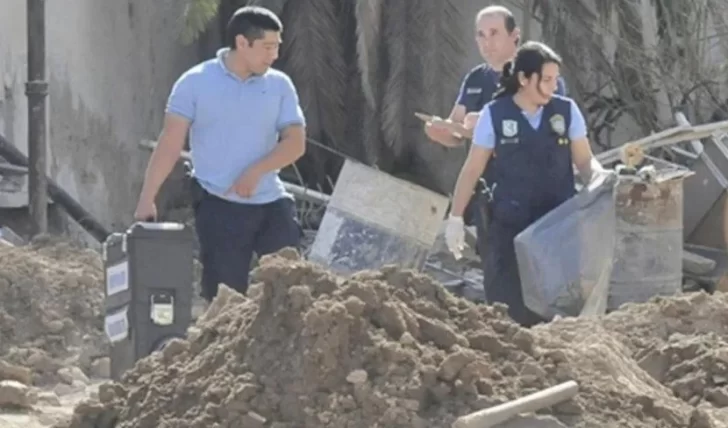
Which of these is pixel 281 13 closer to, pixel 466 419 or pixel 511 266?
pixel 511 266

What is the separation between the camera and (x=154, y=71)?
13.3 metres

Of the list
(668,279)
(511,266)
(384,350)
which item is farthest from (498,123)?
(384,350)

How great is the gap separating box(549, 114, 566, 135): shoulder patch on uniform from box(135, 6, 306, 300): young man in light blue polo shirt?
104 centimetres

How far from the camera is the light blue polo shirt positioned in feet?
22.9

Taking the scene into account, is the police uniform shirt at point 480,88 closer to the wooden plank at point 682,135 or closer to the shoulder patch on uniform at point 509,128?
the shoulder patch on uniform at point 509,128

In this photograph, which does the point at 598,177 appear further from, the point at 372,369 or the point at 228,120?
the point at 372,369

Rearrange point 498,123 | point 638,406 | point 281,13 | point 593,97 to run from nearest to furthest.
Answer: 1. point 638,406
2. point 498,123
3. point 281,13
4. point 593,97

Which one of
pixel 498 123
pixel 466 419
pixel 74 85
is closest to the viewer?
pixel 466 419

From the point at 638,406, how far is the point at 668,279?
9.82 ft

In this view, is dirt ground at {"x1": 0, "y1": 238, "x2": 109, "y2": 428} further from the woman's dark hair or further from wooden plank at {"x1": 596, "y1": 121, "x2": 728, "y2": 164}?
wooden plank at {"x1": 596, "y1": 121, "x2": 728, "y2": 164}

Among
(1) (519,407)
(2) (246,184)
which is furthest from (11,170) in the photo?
(1) (519,407)

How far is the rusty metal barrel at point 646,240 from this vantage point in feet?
25.6

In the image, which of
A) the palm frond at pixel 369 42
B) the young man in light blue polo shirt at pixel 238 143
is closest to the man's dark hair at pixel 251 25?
the young man in light blue polo shirt at pixel 238 143

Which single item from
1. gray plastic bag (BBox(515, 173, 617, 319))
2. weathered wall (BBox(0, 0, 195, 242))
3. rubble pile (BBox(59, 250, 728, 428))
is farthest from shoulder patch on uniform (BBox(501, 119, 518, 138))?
weathered wall (BBox(0, 0, 195, 242))
